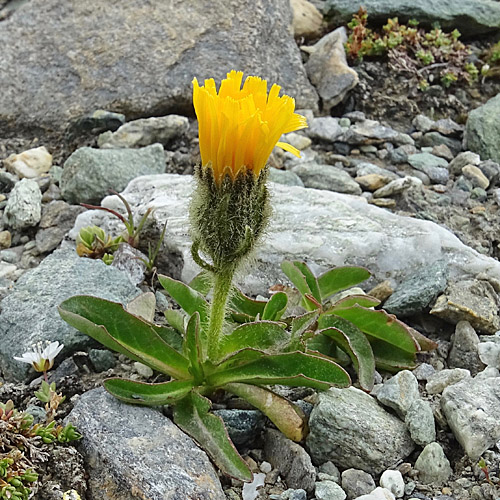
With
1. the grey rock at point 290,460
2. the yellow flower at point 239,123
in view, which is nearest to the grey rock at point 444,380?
the grey rock at point 290,460

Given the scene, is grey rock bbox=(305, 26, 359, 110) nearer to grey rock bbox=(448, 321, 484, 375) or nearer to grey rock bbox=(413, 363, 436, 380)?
grey rock bbox=(448, 321, 484, 375)

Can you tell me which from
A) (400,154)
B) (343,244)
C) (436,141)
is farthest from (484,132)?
(343,244)

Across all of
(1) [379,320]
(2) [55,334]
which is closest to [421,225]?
(1) [379,320]

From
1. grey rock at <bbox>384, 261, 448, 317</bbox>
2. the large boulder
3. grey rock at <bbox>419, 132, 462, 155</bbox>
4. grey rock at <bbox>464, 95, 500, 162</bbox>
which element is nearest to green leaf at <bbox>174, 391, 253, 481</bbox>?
grey rock at <bbox>384, 261, 448, 317</bbox>

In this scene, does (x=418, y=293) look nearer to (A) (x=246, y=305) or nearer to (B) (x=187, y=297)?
(A) (x=246, y=305)

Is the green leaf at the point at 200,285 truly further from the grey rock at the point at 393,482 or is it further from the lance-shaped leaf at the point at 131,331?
the grey rock at the point at 393,482

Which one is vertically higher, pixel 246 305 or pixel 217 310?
pixel 217 310

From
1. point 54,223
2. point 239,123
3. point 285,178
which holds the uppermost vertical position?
point 239,123
